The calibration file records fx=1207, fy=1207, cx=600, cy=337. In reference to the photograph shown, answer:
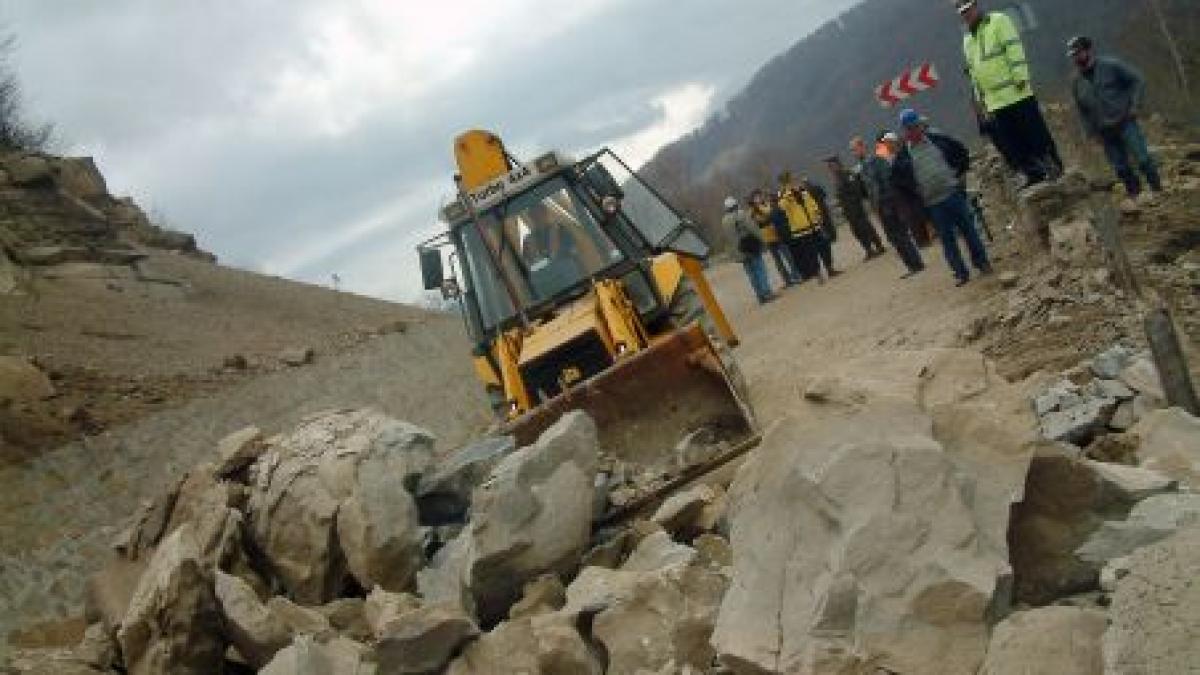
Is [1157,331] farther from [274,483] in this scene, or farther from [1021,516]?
[274,483]

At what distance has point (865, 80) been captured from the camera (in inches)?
5817

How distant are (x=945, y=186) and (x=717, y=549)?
6.08 m

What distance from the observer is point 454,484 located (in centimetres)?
705

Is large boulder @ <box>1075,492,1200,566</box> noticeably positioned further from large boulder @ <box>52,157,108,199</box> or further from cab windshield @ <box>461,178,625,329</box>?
large boulder @ <box>52,157,108,199</box>

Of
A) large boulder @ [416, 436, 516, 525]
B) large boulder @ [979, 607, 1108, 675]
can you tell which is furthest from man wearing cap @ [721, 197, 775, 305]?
large boulder @ [979, 607, 1108, 675]

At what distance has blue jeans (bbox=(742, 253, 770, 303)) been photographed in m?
17.7

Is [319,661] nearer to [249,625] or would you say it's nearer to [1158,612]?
[249,625]

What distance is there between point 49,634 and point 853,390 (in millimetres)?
5400

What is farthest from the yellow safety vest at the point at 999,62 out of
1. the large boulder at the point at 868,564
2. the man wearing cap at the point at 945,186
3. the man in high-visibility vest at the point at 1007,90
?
the large boulder at the point at 868,564

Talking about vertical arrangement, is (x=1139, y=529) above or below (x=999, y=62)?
below

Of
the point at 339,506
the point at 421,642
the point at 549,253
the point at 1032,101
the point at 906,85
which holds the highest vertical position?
the point at 906,85

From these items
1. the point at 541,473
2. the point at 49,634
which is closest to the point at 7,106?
the point at 49,634

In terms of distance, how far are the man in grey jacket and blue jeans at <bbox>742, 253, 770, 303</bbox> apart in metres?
7.67

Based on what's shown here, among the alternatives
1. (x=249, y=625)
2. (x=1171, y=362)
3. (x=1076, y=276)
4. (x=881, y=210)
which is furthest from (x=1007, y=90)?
(x=249, y=625)
